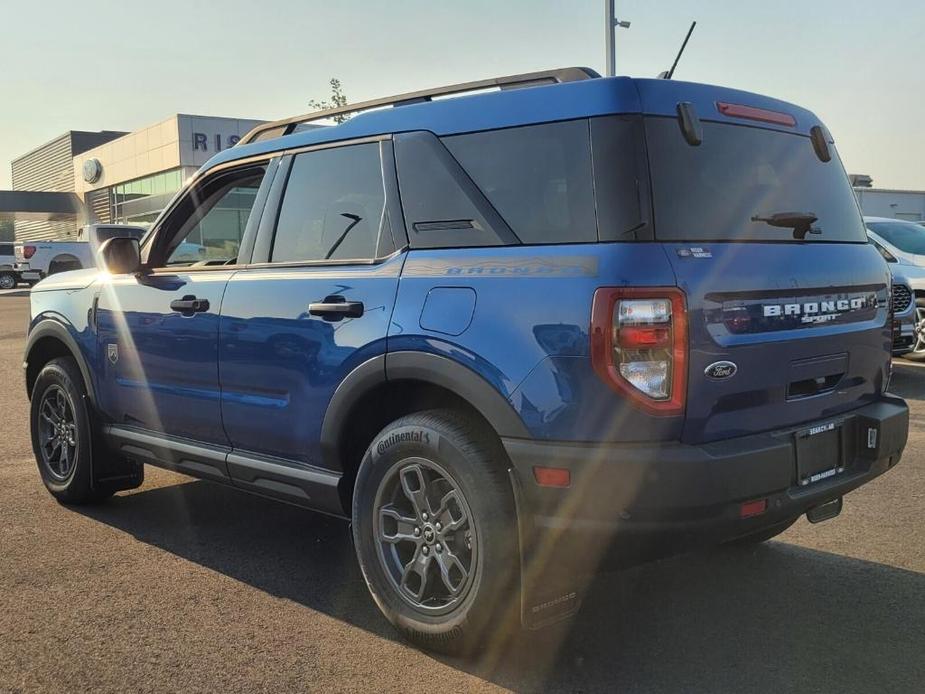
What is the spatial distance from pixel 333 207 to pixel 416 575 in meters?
1.60

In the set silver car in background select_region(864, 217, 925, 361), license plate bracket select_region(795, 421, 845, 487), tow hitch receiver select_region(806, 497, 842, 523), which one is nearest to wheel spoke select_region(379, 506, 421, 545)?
license plate bracket select_region(795, 421, 845, 487)

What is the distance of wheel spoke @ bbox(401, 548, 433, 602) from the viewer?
325cm

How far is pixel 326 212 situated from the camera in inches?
150

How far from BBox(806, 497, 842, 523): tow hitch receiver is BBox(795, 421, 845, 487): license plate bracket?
0.22 metres

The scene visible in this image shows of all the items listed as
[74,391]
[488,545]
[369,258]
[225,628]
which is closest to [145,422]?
[74,391]

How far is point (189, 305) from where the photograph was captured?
164 inches

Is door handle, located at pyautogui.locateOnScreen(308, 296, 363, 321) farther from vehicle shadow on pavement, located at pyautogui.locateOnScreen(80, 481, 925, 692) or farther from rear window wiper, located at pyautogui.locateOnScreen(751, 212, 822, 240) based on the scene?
rear window wiper, located at pyautogui.locateOnScreen(751, 212, 822, 240)

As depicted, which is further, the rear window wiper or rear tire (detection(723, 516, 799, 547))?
rear tire (detection(723, 516, 799, 547))

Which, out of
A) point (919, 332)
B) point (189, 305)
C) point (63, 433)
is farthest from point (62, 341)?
point (919, 332)

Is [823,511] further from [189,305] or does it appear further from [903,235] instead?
[903,235]

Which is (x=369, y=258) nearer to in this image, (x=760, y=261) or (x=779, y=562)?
(x=760, y=261)

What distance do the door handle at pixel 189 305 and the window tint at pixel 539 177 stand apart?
1.56 m

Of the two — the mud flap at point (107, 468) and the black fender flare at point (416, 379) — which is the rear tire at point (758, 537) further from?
the mud flap at point (107, 468)

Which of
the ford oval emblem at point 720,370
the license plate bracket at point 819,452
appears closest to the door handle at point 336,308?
the ford oval emblem at point 720,370
